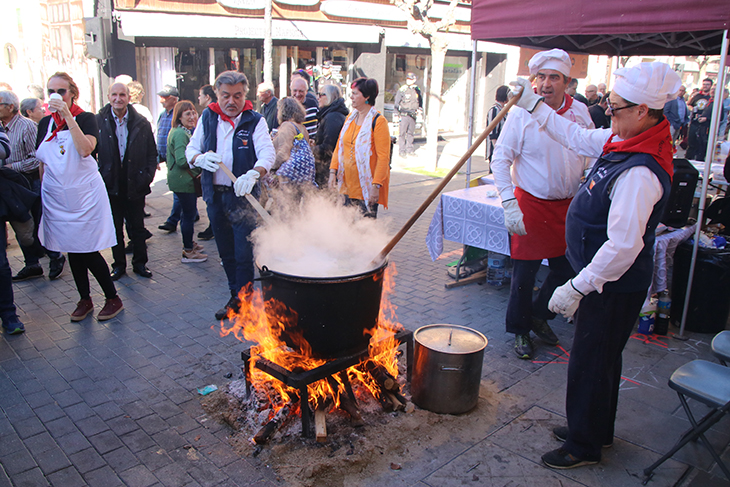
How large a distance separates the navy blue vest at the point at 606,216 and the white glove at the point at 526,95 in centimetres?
110

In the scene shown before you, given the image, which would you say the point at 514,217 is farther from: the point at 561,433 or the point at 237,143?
the point at 237,143

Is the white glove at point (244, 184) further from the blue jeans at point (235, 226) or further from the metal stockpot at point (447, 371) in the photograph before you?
the metal stockpot at point (447, 371)

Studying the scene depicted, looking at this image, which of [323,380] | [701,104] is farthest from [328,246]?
[701,104]

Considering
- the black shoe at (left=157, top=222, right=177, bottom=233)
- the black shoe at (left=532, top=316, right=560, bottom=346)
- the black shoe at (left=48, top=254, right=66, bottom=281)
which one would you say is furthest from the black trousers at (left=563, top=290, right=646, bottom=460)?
the black shoe at (left=157, top=222, right=177, bottom=233)

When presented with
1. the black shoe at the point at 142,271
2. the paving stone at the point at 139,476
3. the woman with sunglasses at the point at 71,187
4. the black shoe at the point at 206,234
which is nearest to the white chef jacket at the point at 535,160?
the paving stone at the point at 139,476

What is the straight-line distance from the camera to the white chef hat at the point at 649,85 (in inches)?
98.0

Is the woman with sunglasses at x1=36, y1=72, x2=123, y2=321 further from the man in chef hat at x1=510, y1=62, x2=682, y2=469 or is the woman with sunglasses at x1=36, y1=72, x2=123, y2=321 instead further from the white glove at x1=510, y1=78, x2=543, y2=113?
the man in chef hat at x1=510, y1=62, x2=682, y2=469

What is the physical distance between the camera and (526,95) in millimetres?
3664

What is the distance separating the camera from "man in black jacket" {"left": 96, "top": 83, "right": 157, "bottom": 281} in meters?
5.48

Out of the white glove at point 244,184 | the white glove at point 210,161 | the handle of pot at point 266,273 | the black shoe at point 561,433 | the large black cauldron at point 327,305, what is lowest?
the black shoe at point 561,433

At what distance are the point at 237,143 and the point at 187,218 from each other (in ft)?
7.24

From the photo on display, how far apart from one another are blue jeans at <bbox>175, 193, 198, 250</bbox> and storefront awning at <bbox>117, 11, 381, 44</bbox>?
7.31m

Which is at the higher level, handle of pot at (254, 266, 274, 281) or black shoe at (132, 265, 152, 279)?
handle of pot at (254, 266, 274, 281)

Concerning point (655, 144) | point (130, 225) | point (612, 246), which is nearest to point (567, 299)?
point (612, 246)
